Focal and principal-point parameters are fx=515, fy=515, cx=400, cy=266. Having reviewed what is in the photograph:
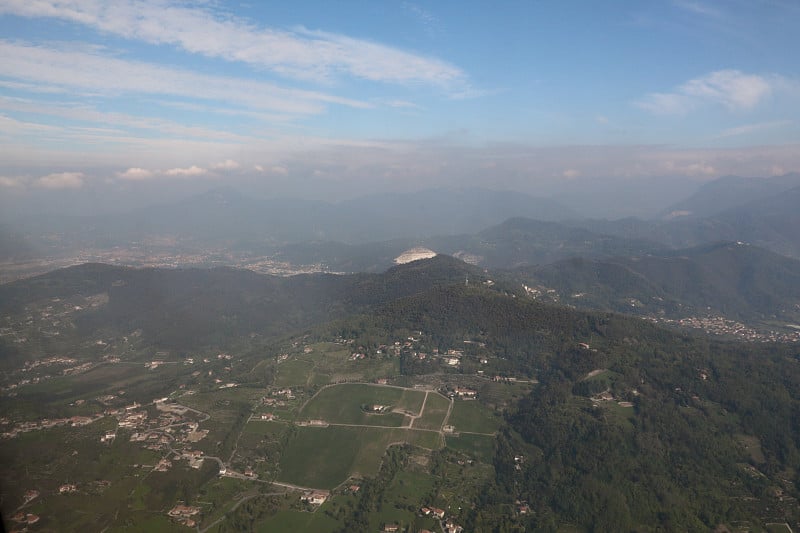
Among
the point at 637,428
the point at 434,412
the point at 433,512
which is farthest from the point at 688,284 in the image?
the point at 433,512

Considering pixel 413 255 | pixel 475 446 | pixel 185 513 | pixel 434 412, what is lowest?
pixel 413 255

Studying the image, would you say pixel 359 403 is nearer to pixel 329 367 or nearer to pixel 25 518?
pixel 329 367

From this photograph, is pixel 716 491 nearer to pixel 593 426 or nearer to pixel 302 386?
pixel 593 426

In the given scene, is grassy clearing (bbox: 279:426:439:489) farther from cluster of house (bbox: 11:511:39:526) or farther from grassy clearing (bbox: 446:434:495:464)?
cluster of house (bbox: 11:511:39:526)

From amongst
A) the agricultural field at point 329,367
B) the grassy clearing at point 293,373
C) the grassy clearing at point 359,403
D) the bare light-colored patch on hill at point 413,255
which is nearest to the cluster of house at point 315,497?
the grassy clearing at point 359,403

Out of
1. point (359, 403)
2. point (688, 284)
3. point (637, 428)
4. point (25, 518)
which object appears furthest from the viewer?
point (688, 284)
